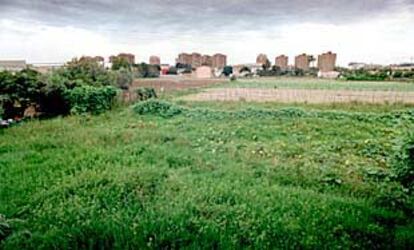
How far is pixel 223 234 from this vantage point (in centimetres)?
279

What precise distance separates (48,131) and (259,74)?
3461 cm

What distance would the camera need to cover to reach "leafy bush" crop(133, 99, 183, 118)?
38.1 ft

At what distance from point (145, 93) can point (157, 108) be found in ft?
11.2

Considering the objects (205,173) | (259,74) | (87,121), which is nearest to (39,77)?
(87,121)

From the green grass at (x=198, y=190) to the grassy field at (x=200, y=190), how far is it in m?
0.01

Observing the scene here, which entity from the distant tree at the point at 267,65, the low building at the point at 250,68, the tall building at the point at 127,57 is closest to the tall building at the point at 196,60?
the tall building at the point at 127,57

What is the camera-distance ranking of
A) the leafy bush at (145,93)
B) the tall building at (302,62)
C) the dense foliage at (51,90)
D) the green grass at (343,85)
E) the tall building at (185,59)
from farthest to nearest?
the tall building at (302,62) < the tall building at (185,59) < the green grass at (343,85) < the leafy bush at (145,93) < the dense foliage at (51,90)

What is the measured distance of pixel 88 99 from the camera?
36.7 ft

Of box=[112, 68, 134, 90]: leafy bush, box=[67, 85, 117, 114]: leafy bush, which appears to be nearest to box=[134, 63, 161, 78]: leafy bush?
box=[112, 68, 134, 90]: leafy bush

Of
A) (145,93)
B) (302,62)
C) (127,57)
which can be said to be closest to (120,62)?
(127,57)

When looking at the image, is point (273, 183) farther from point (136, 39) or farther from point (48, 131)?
point (136, 39)

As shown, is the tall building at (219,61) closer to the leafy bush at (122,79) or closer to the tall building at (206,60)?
the tall building at (206,60)

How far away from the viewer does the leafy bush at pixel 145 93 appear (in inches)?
583

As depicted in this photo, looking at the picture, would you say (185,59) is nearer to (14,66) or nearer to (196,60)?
(196,60)
